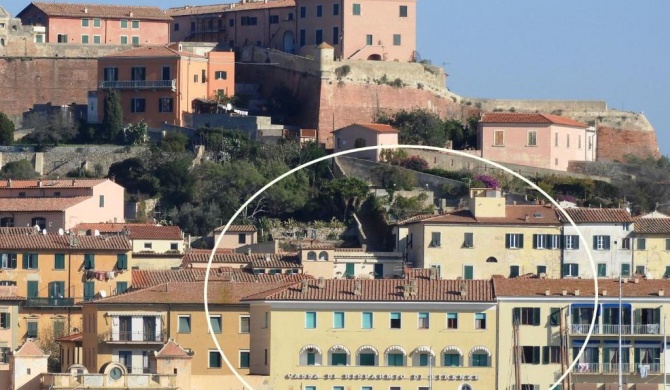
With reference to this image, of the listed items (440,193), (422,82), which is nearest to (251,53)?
(422,82)

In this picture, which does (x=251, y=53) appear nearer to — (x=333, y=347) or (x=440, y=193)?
(x=440, y=193)

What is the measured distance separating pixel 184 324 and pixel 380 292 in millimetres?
4839

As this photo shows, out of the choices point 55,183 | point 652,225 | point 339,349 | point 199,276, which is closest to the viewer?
point 339,349

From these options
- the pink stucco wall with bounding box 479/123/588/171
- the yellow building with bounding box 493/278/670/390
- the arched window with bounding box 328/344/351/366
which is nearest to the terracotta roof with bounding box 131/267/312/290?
the arched window with bounding box 328/344/351/366

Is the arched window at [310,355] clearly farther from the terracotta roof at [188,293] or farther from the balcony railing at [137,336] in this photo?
the balcony railing at [137,336]

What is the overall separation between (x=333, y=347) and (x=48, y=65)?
38714mm

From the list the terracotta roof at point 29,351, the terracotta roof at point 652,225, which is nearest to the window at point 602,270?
the terracotta roof at point 652,225

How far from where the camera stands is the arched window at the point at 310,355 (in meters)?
58.8

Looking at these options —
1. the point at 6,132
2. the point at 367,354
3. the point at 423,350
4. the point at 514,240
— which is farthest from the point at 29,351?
the point at 6,132

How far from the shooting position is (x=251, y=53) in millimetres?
94125

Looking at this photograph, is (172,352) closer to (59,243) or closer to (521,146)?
(59,243)

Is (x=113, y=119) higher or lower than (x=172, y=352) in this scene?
higher

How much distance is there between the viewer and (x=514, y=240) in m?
72.3

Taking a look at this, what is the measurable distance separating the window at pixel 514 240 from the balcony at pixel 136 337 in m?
14.9
